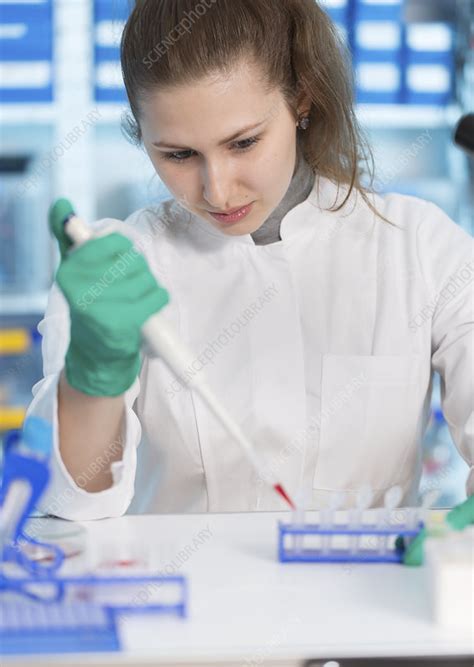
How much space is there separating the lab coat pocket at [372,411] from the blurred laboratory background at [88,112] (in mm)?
1429

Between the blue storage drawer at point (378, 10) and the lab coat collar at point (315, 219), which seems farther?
the blue storage drawer at point (378, 10)

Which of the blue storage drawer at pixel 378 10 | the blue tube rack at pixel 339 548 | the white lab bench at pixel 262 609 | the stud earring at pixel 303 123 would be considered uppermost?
the blue storage drawer at pixel 378 10

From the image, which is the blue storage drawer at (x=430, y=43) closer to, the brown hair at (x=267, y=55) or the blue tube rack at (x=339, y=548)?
the brown hair at (x=267, y=55)

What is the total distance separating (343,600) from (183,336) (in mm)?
689

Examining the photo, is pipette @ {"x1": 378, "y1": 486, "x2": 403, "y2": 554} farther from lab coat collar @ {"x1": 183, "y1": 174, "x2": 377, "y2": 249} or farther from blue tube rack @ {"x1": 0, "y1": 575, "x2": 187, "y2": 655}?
lab coat collar @ {"x1": 183, "y1": 174, "x2": 377, "y2": 249}

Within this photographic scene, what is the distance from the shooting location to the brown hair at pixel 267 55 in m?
1.23

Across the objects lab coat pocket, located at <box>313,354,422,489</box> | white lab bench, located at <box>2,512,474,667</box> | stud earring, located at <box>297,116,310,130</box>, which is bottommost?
white lab bench, located at <box>2,512,474,667</box>

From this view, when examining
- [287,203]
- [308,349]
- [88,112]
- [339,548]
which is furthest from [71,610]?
[88,112]

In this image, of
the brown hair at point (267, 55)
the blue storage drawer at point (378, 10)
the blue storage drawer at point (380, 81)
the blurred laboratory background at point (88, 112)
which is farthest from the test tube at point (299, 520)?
the blue storage drawer at point (378, 10)

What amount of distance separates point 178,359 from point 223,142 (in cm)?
39

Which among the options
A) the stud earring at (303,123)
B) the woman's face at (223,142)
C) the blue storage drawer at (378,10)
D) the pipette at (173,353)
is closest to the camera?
the pipette at (173,353)

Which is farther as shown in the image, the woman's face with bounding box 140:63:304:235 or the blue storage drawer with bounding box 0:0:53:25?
the blue storage drawer with bounding box 0:0:53:25

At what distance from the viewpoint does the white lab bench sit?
74 cm

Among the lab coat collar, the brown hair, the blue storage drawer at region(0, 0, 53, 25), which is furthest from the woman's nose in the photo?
the blue storage drawer at region(0, 0, 53, 25)
